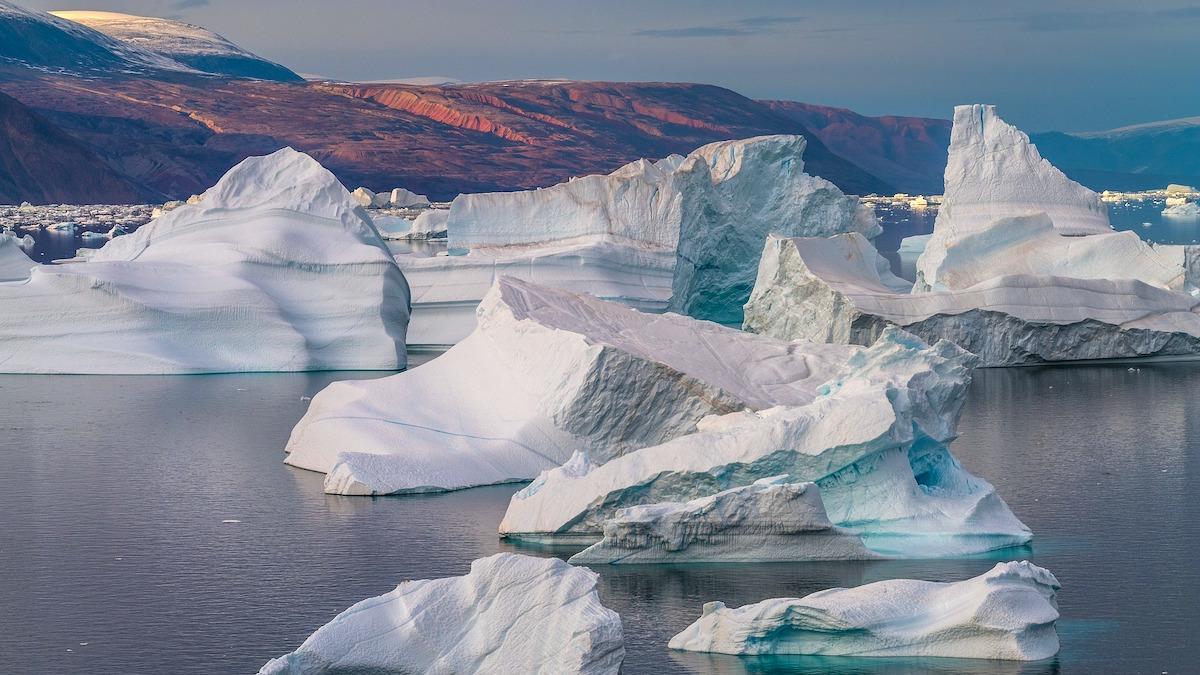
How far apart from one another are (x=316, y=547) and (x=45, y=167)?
6349 cm

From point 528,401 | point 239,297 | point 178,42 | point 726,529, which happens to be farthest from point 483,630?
point 178,42

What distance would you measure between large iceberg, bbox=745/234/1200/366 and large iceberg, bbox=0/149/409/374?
405 cm

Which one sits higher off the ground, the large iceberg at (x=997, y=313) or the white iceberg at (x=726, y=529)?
the white iceberg at (x=726, y=529)

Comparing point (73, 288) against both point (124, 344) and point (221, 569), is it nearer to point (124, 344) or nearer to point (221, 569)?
point (124, 344)

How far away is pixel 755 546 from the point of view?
798 centimetres

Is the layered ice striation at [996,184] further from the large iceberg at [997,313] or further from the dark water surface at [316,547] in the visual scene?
the dark water surface at [316,547]

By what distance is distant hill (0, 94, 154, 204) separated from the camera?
66.5 meters

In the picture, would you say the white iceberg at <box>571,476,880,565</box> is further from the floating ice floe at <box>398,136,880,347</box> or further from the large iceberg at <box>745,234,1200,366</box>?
the floating ice floe at <box>398,136,880,347</box>

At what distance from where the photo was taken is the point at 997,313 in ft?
53.4

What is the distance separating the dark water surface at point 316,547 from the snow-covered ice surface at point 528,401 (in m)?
0.28

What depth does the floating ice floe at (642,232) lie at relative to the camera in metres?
18.5

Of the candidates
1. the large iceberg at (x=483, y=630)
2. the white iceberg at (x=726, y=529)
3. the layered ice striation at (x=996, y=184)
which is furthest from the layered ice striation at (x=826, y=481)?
the layered ice striation at (x=996, y=184)

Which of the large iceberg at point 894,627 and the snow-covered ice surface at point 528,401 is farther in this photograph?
the snow-covered ice surface at point 528,401

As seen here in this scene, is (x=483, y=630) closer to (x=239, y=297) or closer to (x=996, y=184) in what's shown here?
(x=239, y=297)
